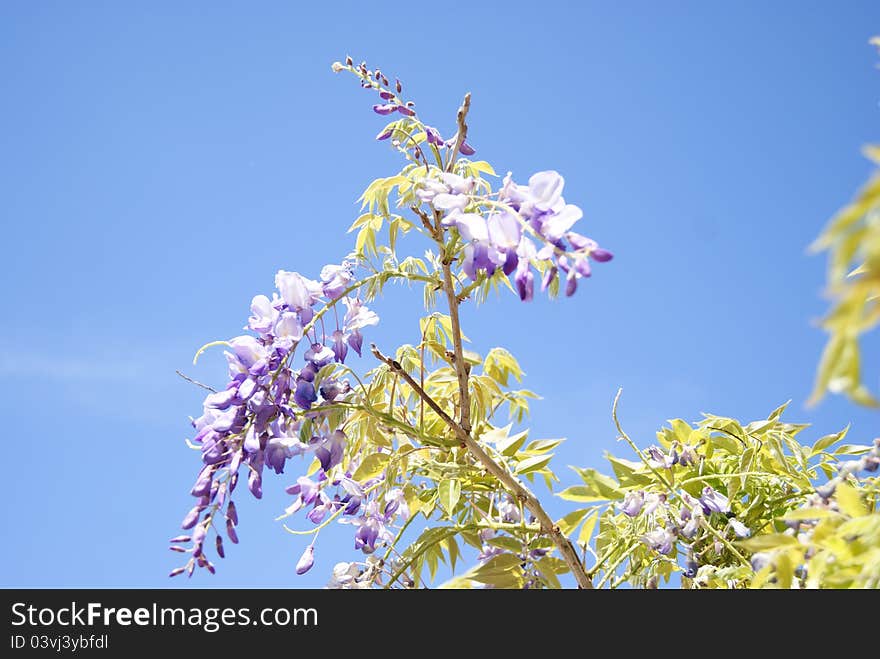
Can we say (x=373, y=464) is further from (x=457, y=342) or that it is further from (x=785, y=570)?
(x=785, y=570)

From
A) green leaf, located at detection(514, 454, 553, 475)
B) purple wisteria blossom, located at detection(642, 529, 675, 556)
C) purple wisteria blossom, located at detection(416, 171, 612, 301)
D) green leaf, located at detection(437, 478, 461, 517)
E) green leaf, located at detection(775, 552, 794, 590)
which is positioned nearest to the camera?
green leaf, located at detection(775, 552, 794, 590)

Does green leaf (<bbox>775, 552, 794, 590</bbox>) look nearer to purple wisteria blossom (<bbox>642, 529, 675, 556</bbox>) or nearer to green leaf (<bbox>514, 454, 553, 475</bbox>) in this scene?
purple wisteria blossom (<bbox>642, 529, 675, 556</bbox>)

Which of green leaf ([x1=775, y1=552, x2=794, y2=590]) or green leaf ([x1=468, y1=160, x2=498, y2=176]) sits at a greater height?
green leaf ([x1=468, y1=160, x2=498, y2=176])

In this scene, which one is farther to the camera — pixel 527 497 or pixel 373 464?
pixel 373 464

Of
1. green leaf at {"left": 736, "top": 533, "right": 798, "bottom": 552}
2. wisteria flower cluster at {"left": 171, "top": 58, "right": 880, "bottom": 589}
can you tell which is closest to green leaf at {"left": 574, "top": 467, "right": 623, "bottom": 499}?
wisteria flower cluster at {"left": 171, "top": 58, "right": 880, "bottom": 589}

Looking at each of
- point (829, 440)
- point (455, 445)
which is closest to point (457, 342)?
point (455, 445)

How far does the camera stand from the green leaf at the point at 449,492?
1.31 metres

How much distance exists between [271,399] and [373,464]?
0.90 feet

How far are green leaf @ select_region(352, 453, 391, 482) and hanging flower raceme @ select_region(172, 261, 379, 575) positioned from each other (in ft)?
0.29

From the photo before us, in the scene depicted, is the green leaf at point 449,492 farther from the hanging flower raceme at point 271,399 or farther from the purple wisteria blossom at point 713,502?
the purple wisteria blossom at point 713,502

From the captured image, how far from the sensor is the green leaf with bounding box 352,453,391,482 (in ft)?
4.91

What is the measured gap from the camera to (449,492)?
1331 millimetres

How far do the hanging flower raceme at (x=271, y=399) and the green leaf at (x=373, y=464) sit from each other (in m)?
0.09
